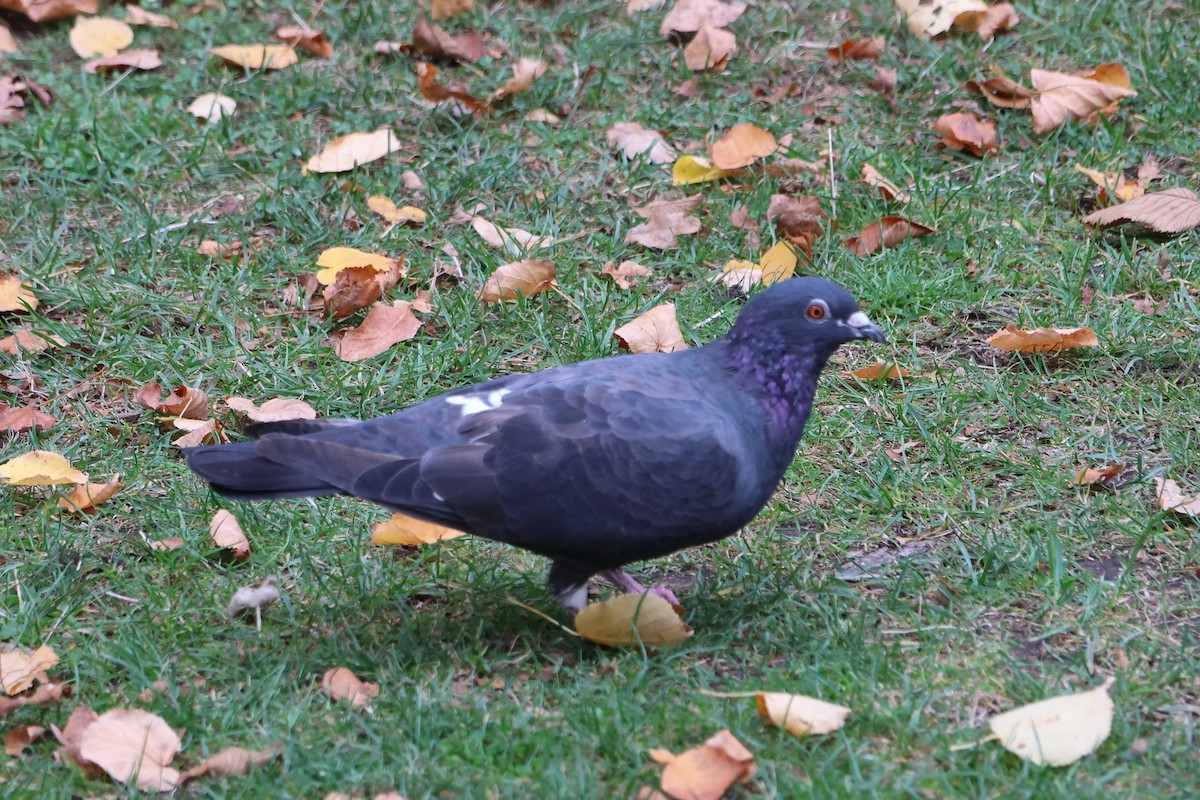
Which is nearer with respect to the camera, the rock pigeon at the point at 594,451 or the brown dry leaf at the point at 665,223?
the rock pigeon at the point at 594,451

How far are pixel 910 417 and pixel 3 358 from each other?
9.90ft

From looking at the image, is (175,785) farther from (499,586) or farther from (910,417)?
(910,417)

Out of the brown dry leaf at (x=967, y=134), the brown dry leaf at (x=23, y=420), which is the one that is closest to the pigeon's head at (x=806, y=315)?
the brown dry leaf at (x=967, y=134)

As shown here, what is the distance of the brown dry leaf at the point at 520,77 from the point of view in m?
5.57

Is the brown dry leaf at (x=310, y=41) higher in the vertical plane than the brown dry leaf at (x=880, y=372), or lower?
higher

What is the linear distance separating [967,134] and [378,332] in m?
2.51

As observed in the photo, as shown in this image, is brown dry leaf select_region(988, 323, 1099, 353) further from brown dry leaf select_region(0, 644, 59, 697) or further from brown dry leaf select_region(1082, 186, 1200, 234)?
brown dry leaf select_region(0, 644, 59, 697)

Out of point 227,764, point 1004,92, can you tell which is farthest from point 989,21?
point 227,764

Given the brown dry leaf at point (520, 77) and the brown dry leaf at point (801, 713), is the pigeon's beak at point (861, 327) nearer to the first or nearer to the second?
the brown dry leaf at point (801, 713)

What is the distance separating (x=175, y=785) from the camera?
2805 millimetres

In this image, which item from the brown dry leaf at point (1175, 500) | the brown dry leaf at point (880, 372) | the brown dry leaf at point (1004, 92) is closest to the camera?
the brown dry leaf at point (1175, 500)

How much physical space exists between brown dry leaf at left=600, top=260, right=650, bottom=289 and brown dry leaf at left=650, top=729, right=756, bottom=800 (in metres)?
2.35

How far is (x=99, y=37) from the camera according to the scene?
5.91m

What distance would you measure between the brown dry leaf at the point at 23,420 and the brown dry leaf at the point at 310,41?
95.0 inches
